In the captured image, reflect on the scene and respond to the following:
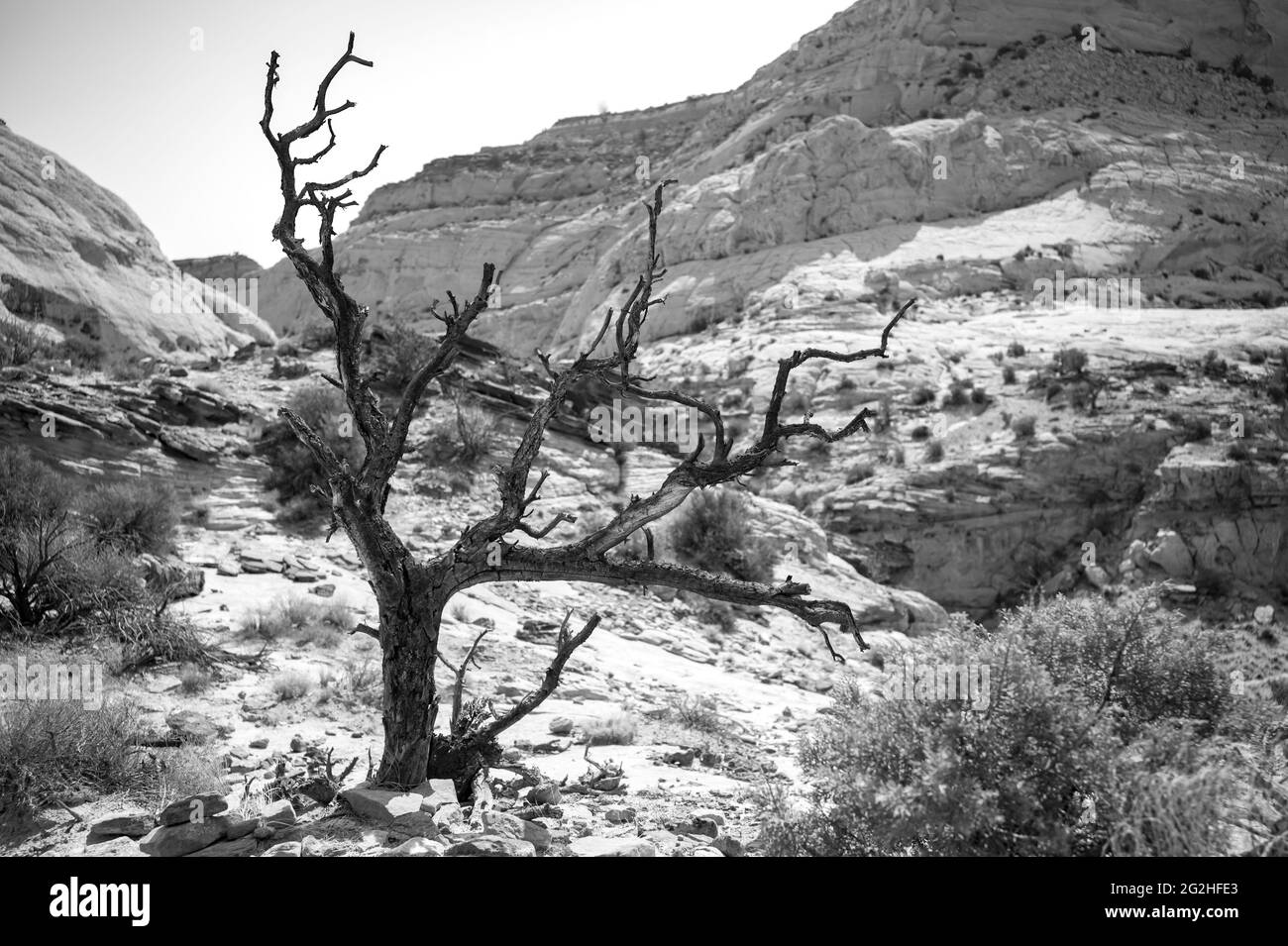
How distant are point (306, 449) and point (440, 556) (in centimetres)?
972

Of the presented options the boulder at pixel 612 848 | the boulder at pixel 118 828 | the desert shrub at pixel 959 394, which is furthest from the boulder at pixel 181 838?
the desert shrub at pixel 959 394

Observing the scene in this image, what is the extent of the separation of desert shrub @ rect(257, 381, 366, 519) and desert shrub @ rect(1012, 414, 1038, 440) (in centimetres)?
1607

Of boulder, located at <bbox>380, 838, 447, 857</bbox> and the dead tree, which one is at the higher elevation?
the dead tree

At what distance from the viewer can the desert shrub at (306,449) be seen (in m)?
12.2

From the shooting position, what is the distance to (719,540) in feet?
44.3

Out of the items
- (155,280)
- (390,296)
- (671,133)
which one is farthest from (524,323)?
(671,133)

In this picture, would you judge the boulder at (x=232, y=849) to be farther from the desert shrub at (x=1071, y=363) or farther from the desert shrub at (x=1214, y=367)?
the desert shrub at (x=1214, y=367)

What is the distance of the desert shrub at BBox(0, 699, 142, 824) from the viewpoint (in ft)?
14.4

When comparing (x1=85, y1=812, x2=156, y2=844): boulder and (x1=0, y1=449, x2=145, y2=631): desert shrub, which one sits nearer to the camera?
(x1=85, y1=812, x2=156, y2=844): boulder

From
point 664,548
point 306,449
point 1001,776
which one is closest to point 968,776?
point 1001,776

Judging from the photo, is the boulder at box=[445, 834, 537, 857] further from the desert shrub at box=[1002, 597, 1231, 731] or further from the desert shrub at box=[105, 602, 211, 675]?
the desert shrub at box=[105, 602, 211, 675]

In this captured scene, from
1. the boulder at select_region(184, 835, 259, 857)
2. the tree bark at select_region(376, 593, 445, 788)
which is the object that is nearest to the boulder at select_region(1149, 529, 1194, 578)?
the tree bark at select_region(376, 593, 445, 788)
